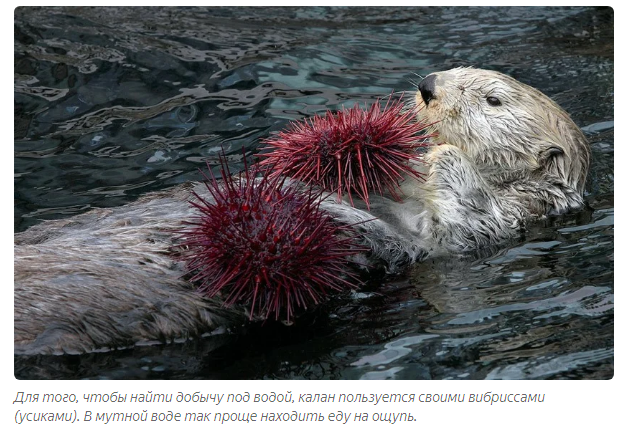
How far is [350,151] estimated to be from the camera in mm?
5238

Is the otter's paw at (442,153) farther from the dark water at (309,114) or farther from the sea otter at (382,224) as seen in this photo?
the dark water at (309,114)

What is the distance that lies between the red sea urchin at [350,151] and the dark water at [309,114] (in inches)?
30.1

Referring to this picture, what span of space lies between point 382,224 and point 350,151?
621 mm

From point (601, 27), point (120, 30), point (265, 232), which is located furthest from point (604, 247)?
point (120, 30)

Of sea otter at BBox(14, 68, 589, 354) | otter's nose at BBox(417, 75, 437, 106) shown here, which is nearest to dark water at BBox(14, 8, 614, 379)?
sea otter at BBox(14, 68, 589, 354)

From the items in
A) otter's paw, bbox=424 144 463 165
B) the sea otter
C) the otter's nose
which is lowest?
the sea otter

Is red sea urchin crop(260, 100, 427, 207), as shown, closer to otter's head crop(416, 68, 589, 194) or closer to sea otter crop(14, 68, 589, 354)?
sea otter crop(14, 68, 589, 354)

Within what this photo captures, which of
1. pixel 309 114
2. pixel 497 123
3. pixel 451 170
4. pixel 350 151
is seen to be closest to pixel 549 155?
pixel 497 123

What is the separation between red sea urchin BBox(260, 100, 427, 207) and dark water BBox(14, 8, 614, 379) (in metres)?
0.76

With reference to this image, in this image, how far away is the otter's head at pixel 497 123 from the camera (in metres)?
6.20

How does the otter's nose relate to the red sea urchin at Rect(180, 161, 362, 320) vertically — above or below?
above

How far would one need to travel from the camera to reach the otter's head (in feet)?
20.3

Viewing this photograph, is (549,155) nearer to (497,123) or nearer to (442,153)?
(497,123)

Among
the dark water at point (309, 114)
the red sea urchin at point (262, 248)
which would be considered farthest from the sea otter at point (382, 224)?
the red sea urchin at point (262, 248)
